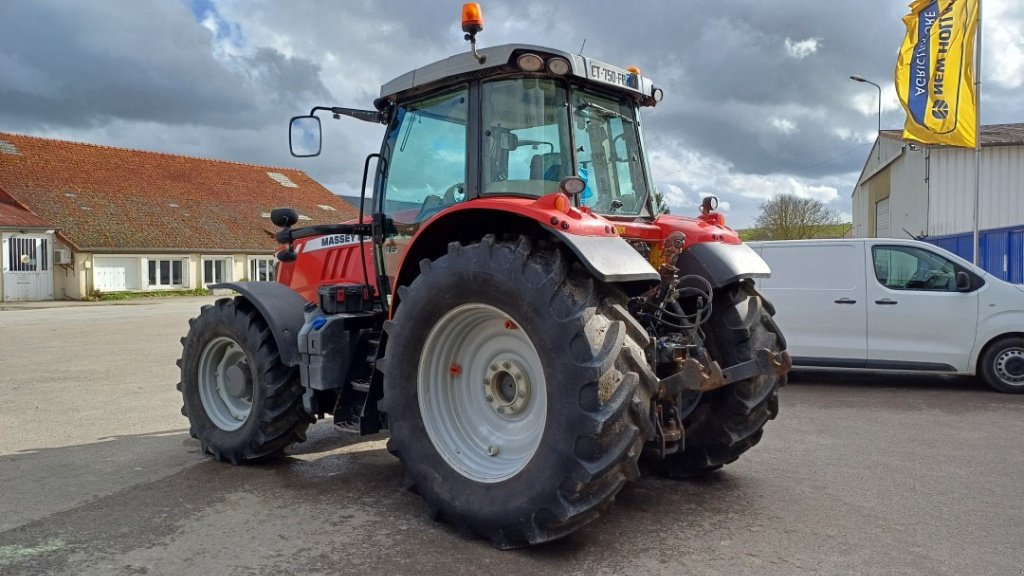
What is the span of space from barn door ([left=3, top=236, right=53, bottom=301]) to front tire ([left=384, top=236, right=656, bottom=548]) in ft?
95.0

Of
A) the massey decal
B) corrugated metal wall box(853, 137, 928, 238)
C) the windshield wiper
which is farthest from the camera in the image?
corrugated metal wall box(853, 137, 928, 238)

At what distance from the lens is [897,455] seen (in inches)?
214

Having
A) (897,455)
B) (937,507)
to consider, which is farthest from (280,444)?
(897,455)

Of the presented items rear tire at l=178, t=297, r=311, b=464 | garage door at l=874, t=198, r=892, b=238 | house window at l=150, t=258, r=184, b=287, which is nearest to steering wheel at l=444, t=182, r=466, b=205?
rear tire at l=178, t=297, r=311, b=464

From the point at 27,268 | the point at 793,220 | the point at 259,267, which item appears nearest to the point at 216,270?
the point at 259,267

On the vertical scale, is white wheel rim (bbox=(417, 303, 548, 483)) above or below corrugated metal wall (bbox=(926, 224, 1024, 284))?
below

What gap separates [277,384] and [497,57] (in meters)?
2.52

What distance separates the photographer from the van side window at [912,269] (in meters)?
8.47

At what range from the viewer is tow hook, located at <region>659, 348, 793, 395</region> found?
3.64 meters

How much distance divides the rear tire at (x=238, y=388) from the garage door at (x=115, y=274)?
88.7 feet

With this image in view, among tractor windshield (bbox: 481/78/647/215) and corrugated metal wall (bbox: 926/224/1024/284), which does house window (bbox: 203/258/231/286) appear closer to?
corrugated metal wall (bbox: 926/224/1024/284)

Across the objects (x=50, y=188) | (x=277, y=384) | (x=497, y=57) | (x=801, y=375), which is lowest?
(x=801, y=375)

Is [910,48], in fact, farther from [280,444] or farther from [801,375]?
[280,444]

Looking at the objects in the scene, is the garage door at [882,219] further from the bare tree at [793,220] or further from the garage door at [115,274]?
the garage door at [115,274]
